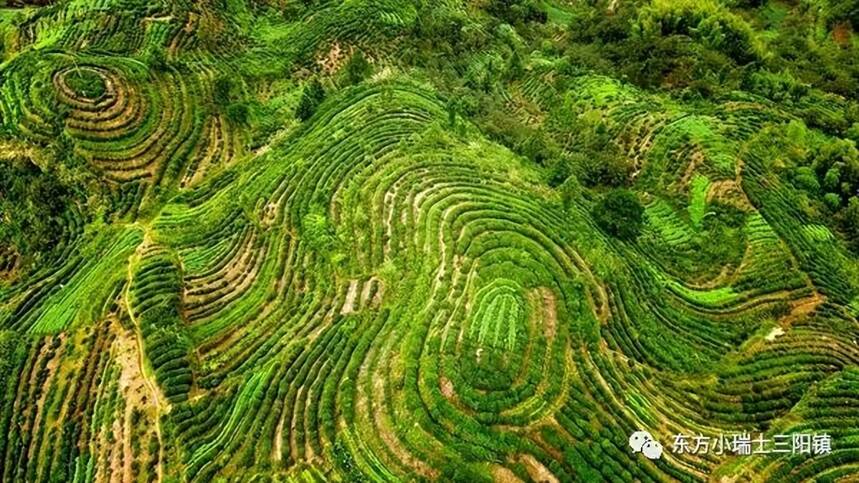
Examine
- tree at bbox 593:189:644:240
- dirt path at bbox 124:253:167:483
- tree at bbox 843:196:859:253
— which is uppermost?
dirt path at bbox 124:253:167:483

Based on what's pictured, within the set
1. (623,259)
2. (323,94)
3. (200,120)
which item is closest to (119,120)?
(200,120)

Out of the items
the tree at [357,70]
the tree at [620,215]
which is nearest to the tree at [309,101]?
the tree at [357,70]

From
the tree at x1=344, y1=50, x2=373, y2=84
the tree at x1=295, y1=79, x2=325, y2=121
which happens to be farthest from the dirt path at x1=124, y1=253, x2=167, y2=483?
the tree at x1=344, y1=50, x2=373, y2=84

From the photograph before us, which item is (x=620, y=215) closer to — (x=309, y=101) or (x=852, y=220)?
(x=852, y=220)

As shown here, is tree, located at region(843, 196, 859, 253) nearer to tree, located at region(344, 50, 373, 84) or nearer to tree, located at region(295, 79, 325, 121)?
tree, located at region(344, 50, 373, 84)

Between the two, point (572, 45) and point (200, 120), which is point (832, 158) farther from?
point (200, 120)

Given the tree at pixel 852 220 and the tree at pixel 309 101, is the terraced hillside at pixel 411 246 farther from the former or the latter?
the tree at pixel 309 101
